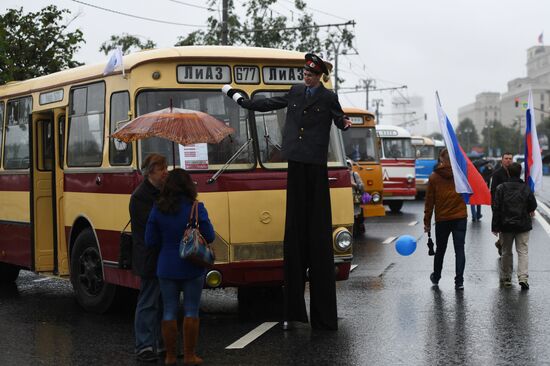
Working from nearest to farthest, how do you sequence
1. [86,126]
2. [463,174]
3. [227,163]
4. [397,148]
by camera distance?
[227,163] < [86,126] < [463,174] < [397,148]

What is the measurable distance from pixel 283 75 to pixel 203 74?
84 cm

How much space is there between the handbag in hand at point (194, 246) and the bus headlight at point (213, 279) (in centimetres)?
173

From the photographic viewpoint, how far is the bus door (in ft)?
38.9

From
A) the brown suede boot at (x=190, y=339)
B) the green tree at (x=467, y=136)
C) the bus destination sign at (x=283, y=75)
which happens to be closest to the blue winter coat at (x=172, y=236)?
the brown suede boot at (x=190, y=339)

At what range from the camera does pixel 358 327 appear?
30.9ft

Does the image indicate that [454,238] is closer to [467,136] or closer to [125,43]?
[125,43]

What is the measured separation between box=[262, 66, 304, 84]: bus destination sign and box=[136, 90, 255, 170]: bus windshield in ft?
1.57

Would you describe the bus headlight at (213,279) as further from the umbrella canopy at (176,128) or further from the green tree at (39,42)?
the green tree at (39,42)

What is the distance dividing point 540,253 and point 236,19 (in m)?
19.8

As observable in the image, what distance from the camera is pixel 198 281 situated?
25.0 feet

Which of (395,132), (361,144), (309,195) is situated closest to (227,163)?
(309,195)

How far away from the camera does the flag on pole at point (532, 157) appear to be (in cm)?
1304

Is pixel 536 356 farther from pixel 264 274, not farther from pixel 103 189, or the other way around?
pixel 103 189

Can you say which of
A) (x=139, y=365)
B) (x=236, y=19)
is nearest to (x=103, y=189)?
(x=139, y=365)
